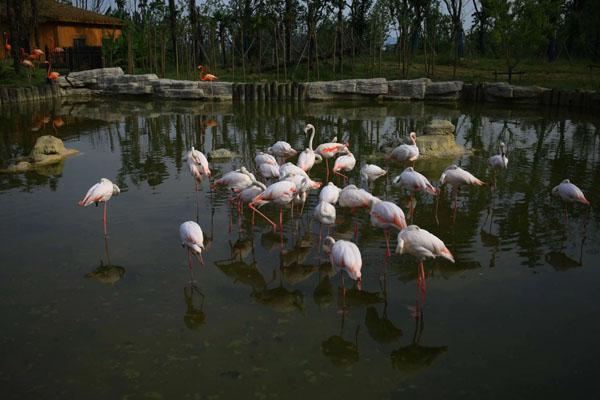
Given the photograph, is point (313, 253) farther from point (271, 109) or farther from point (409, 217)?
point (271, 109)

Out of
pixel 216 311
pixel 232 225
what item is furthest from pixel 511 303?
pixel 232 225

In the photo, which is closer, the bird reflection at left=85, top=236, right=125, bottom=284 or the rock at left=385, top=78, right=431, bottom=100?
the bird reflection at left=85, top=236, right=125, bottom=284

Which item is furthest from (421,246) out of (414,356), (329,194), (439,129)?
(439,129)

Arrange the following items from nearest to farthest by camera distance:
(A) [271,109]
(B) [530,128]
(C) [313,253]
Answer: (C) [313,253] → (B) [530,128] → (A) [271,109]

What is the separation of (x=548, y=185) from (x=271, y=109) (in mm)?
12300

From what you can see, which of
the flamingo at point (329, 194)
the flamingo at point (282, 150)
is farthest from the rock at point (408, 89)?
the flamingo at point (329, 194)

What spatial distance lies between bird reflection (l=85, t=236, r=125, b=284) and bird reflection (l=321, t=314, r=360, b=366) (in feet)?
8.01

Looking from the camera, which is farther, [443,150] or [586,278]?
[443,150]

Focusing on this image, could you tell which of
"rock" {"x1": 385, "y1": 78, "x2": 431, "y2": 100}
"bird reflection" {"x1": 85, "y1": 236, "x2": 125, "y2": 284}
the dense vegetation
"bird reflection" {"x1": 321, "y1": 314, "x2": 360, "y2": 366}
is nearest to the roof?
the dense vegetation

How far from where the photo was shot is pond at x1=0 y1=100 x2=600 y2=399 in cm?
413

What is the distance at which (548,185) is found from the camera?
30.5ft

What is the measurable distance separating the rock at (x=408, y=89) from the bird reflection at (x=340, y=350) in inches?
753

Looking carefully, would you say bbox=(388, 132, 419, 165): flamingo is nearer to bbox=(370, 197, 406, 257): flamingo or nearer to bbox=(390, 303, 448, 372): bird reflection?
bbox=(370, 197, 406, 257): flamingo

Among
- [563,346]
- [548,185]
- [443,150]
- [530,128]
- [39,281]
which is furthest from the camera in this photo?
[530,128]
